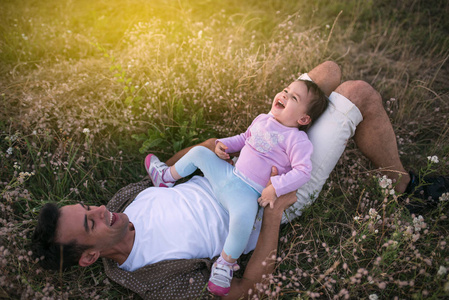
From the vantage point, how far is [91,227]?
2385 mm

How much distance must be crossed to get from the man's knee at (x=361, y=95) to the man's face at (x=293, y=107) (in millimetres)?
415

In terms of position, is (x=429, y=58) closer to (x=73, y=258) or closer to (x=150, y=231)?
(x=150, y=231)

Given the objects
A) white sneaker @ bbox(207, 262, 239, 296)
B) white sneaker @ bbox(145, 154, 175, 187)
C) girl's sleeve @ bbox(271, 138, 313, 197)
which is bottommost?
white sneaker @ bbox(207, 262, 239, 296)

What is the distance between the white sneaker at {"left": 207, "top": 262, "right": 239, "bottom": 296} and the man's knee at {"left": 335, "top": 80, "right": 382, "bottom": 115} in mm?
1949

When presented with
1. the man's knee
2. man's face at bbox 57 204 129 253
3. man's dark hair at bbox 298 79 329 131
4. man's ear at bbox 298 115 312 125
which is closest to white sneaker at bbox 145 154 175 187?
man's face at bbox 57 204 129 253

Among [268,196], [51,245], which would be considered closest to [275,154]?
[268,196]

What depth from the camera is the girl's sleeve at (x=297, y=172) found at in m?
2.64

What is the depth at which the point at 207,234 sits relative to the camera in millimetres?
2701

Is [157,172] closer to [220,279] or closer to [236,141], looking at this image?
[236,141]

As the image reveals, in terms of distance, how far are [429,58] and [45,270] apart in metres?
6.10

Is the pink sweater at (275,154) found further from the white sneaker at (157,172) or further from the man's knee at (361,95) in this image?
the white sneaker at (157,172)

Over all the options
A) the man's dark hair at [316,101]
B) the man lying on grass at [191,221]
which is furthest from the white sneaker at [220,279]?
the man's dark hair at [316,101]

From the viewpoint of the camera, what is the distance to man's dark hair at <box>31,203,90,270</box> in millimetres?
2293

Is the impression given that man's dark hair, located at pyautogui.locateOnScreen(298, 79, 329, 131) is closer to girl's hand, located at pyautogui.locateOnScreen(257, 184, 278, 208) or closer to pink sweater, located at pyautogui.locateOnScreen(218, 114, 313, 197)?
pink sweater, located at pyautogui.locateOnScreen(218, 114, 313, 197)
